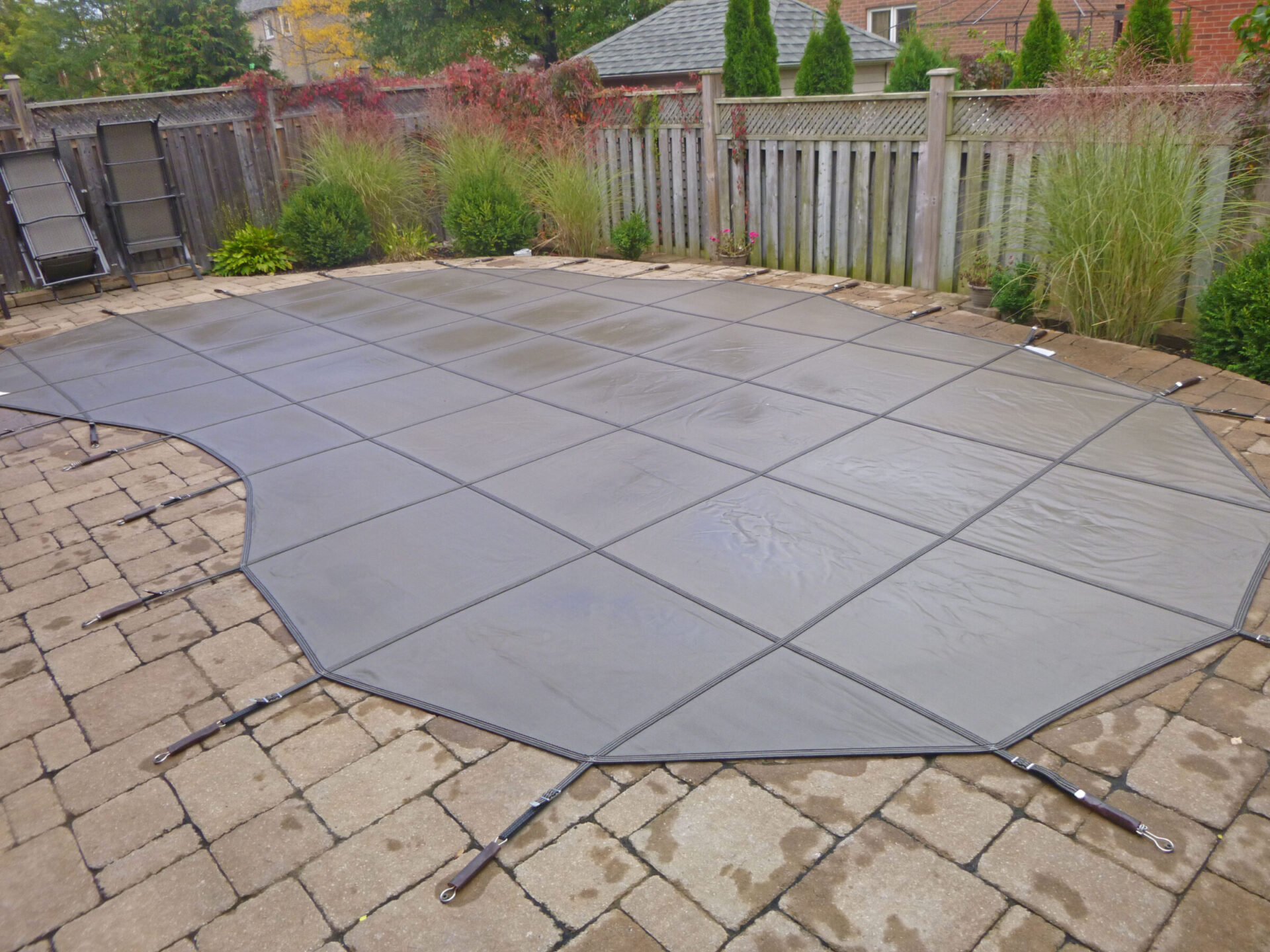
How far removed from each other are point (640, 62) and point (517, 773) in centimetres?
1206

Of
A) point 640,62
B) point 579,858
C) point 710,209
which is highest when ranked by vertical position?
point 640,62

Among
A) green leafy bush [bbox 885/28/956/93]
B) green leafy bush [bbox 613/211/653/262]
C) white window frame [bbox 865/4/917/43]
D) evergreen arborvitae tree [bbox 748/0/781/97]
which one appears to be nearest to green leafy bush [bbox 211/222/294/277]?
green leafy bush [bbox 613/211/653/262]

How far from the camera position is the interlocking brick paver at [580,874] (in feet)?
5.67

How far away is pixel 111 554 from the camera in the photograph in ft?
10.5

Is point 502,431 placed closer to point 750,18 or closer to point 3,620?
point 3,620

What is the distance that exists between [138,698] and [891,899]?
1936mm

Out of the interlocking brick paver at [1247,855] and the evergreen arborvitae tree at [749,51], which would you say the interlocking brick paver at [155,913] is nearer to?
the interlocking brick paver at [1247,855]

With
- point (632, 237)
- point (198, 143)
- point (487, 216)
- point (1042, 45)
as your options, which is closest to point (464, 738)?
point (632, 237)

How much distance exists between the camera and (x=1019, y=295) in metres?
5.09

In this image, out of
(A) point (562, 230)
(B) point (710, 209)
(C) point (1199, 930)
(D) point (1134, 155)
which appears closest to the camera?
(C) point (1199, 930)

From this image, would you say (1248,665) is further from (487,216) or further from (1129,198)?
(487,216)

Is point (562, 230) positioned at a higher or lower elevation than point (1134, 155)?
lower

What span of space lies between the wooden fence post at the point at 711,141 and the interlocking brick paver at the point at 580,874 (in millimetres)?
6318

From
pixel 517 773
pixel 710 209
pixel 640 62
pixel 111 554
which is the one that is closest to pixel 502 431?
pixel 111 554
